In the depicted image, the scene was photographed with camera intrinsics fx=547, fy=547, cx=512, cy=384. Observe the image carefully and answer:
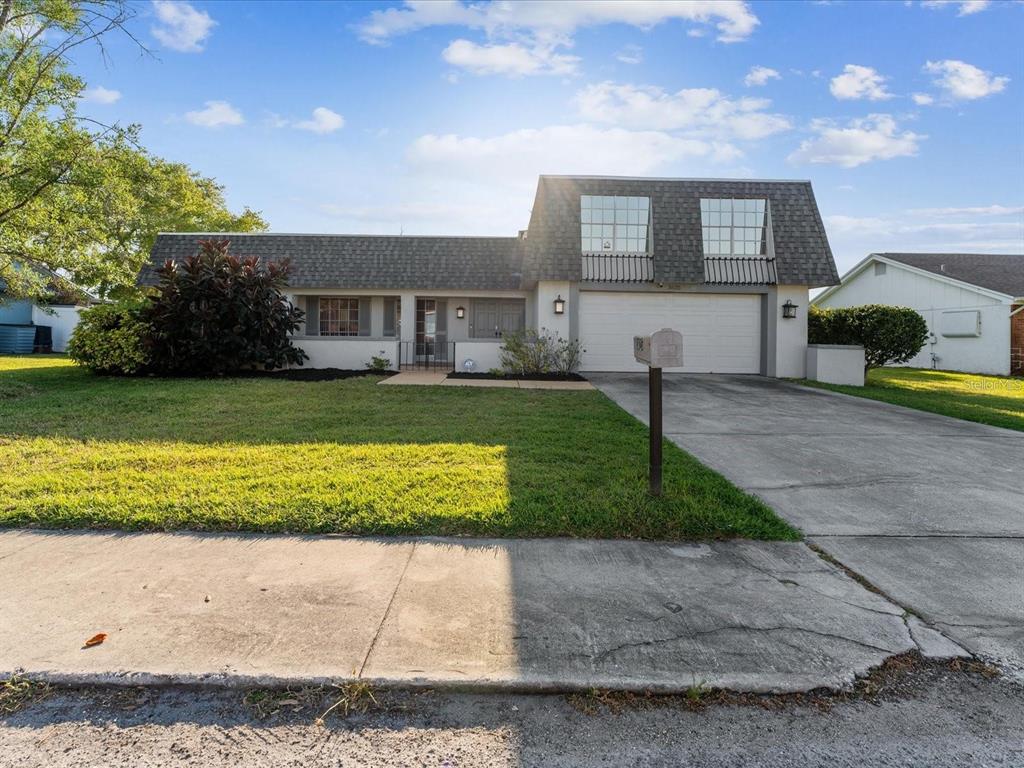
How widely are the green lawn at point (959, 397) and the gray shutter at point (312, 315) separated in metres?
15.2

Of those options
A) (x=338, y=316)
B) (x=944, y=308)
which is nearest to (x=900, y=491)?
(x=338, y=316)

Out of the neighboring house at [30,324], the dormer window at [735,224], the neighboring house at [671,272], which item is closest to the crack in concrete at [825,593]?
the neighboring house at [671,272]

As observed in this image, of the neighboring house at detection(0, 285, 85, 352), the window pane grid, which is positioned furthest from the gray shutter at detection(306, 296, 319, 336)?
the neighboring house at detection(0, 285, 85, 352)

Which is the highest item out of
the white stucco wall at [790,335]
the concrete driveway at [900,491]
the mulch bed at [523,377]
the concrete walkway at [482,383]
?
the white stucco wall at [790,335]

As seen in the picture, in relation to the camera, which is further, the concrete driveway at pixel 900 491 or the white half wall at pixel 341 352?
the white half wall at pixel 341 352

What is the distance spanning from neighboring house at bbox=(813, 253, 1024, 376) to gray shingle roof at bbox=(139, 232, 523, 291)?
16.6 meters

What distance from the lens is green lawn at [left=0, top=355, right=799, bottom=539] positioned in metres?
3.77

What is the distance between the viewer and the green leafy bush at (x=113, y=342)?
476 inches

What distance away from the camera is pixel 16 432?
6430mm

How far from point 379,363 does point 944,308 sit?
21299 mm

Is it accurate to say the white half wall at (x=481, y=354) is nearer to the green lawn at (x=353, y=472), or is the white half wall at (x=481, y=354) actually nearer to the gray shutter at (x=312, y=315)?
the green lawn at (x=353, y=472)

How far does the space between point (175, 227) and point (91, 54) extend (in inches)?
759

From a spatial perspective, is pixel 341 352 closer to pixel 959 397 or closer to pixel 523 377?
pixel 523 377

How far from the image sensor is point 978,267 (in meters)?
22.4
